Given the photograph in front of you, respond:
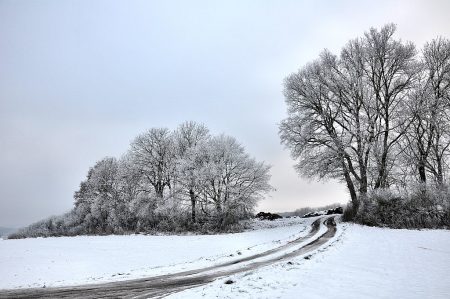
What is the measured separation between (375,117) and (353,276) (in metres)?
25.0

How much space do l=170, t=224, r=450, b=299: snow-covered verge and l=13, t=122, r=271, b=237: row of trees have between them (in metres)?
24.2

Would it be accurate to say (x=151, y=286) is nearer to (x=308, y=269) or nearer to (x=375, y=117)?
(x=308, y=269)

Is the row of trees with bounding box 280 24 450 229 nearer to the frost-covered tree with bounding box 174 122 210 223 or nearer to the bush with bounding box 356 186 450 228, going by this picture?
the bush with bounding box 356 186 450 228

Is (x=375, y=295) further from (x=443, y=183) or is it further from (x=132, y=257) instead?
(x=443, y=183)

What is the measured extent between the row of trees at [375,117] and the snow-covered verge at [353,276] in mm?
14894

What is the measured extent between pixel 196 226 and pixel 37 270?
2337 centimetres

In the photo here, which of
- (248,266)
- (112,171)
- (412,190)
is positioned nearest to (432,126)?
(412,190)

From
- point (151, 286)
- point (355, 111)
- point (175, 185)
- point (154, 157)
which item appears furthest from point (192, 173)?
point (151, 286)

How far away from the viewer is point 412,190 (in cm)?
2708

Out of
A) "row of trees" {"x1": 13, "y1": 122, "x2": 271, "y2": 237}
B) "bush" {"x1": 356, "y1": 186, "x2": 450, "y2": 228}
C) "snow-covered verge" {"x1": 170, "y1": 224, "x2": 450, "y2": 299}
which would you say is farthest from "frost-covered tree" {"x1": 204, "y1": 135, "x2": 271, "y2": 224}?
"snow-covered verge" {"x1": 170, "y1": 224, "x2": 450, "y2": 299}

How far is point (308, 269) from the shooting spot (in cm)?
1182

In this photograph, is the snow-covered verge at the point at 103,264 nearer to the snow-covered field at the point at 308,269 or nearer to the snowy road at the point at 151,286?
the snow-covered field at the point at 308,269

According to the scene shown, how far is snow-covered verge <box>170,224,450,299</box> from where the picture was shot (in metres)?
8.69

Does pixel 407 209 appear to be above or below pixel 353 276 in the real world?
above
